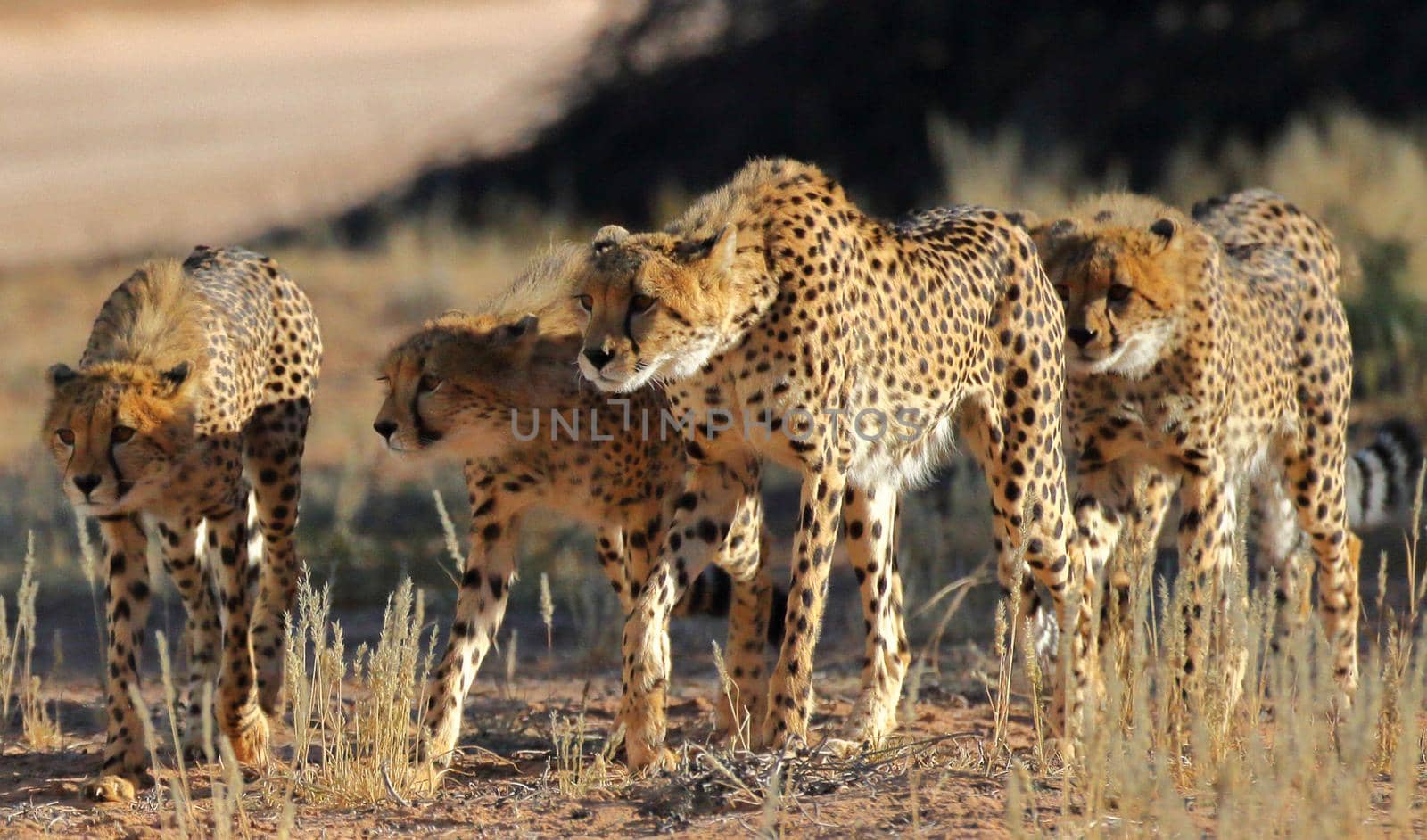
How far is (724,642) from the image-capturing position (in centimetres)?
648

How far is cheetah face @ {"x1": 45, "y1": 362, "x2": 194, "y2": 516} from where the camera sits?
4.37m

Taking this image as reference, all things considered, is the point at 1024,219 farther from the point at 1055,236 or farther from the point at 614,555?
the point at 614,555

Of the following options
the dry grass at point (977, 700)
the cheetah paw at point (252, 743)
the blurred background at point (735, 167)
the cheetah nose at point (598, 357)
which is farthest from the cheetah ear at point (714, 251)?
the blurred background at point (735, 167)

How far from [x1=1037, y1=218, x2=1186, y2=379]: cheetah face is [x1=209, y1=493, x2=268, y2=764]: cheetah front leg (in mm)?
2236

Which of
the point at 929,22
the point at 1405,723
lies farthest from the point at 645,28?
the point at 1405,723

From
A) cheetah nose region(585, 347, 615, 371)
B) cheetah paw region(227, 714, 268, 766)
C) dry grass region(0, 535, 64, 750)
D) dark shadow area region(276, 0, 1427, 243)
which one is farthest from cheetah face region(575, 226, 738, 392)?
dark shadow area region(276, 0, 1427, 243)

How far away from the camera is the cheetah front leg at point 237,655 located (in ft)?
15.8

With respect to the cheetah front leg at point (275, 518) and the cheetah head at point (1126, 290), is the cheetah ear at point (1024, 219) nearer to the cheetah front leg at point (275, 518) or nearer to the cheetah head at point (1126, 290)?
the cheetah head at point (1126, 290)

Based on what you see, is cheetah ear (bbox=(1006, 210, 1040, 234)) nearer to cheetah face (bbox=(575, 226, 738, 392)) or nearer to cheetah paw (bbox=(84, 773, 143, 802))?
cheetah face (bbox=(575, 226, 738, 392))

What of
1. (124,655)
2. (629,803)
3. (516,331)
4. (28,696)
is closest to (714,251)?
(516,331)

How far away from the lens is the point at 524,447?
4.83 m

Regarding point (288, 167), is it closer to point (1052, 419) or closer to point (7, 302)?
point (7, 302)

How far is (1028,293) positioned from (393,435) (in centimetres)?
165

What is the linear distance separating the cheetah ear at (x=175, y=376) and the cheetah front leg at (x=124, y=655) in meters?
0.34
